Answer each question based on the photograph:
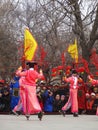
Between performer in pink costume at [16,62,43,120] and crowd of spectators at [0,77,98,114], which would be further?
crowd of spectators at [0,77,98,114]

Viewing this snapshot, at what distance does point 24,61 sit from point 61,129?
4443 millimetres

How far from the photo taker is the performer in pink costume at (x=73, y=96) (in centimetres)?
1886

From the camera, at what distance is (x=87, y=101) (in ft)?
68.8

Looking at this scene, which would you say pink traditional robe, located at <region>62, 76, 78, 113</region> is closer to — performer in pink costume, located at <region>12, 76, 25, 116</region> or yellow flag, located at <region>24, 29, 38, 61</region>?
performer in pink costume, located at <region>12, 76, 25, 116</region>

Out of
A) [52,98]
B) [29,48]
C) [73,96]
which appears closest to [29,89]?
[29,48]

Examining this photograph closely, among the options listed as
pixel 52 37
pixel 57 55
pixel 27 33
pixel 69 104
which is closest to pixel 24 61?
pixel 27 33

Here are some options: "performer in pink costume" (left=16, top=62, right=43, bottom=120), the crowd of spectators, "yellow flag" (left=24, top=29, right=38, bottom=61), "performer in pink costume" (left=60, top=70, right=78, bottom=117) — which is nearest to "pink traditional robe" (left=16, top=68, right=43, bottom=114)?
"performer in pink costume" (left=16, top=62, right=43, bottom=120)

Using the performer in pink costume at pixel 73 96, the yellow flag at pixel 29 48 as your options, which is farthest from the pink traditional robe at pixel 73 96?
the yellow flag at pixel 29 48

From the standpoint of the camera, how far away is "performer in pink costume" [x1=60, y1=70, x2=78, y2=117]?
18.9 meters

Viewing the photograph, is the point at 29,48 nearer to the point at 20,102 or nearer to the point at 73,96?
the point at 20,102

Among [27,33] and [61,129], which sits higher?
[27,33]

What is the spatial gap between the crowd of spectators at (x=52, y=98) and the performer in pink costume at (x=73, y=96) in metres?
1.51

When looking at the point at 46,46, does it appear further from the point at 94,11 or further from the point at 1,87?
the point at 1,87

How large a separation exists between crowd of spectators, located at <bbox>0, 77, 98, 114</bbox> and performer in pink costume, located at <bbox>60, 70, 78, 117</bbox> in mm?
1515
